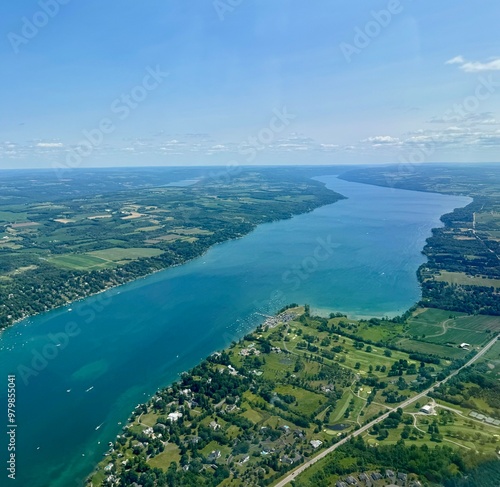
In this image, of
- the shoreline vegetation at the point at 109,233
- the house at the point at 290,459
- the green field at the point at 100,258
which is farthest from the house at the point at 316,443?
the green field at the point at 100,258

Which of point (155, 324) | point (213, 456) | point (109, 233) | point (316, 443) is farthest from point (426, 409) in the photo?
point (109, 233)

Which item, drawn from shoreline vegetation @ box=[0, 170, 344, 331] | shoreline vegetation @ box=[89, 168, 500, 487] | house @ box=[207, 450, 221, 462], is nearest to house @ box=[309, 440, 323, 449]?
shoreline vegetation @ box=[89, 168, 500, 487]

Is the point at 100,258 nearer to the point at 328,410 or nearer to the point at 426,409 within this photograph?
the point at 328,410

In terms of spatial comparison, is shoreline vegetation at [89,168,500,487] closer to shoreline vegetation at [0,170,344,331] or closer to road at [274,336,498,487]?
road at [274,336,498,487]

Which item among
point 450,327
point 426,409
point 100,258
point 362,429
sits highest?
point 100,258

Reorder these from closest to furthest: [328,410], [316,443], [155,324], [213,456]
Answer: [213,456], [316,443], [328,410], [155,324]

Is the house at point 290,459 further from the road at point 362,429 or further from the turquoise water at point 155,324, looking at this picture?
the turquoise water at point 155,324
